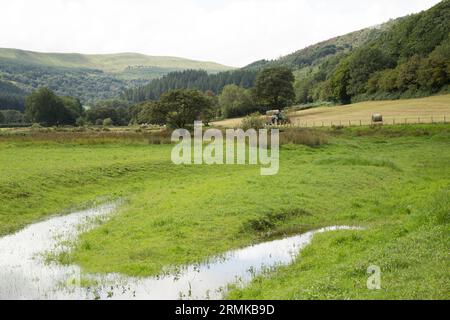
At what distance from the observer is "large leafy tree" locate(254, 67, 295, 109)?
99.9m

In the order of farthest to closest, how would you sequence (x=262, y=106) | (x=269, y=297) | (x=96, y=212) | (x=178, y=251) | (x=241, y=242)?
1. (x=262, y=106)
2. (x=96, y=212)
3. (x=241, y=242)
4. (x=178, y=251)
5. (x=269, y=297)

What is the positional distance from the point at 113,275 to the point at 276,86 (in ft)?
294

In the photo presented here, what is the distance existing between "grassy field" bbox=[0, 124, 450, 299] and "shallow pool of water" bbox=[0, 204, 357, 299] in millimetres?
669

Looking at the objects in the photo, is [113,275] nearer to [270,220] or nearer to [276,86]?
[270,220]

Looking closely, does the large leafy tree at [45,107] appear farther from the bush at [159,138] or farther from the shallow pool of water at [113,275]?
the shallow pool of water at [113,275]

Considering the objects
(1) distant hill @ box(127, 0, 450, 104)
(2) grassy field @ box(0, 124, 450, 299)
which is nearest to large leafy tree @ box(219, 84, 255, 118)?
(1) distant hill @ box(127, 0, 450, 104)

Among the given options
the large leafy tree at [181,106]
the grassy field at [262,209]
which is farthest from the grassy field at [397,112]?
the grassy field at [262,209]

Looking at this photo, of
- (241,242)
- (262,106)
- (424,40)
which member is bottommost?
(241,242)

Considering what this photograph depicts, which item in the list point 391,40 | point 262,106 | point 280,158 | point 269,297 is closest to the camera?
point 269,297

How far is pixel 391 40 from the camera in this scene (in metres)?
140

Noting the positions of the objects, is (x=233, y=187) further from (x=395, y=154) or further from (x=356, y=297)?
(x=395, y=154)

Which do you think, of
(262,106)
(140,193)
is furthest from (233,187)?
(262,106)

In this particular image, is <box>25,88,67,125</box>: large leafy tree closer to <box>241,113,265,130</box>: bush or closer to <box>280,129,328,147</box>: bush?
<box>241,113,265,130</box>: bush

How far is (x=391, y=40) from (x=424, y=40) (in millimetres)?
15264
